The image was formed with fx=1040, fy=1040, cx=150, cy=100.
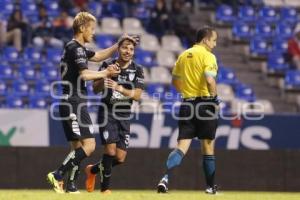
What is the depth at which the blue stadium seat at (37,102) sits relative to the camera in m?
20.6

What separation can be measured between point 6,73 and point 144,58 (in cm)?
330

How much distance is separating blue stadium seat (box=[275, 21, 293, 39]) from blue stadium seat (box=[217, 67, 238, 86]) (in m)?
2.50

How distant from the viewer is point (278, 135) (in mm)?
19828

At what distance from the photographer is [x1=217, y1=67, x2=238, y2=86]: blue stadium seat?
22703 millimetres

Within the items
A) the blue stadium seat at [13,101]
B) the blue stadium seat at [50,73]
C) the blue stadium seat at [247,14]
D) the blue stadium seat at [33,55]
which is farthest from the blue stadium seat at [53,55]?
the blue stadium seat at [247,14]

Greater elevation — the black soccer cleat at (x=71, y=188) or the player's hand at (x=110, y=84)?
the player's hand at (x=110, y=84)

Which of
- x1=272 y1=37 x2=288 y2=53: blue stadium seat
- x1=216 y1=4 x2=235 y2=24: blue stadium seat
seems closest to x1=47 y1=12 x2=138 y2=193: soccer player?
x1=272 y1=37 x2=288 y2=53: blue stadium seat

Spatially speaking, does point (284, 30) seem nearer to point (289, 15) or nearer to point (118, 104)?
point (289, 15)

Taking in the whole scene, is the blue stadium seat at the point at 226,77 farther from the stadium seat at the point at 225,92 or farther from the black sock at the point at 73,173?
the black sock at the point at 73,173

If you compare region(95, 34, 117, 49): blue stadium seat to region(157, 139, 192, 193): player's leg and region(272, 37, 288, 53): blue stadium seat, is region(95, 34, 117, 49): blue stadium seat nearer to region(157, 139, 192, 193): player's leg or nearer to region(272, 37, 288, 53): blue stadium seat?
region(272, 37, 288, 53): blue stadium seat

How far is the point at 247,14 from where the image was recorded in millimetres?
Result: 25547

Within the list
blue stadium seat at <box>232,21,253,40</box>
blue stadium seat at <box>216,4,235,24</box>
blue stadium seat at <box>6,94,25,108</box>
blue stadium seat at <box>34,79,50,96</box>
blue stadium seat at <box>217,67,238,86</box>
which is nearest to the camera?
blue stadium seat at <box>6,94,25,108</box>

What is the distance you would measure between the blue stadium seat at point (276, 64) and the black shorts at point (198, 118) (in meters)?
10.7

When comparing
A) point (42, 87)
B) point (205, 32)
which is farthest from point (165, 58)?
point (205, 32)
